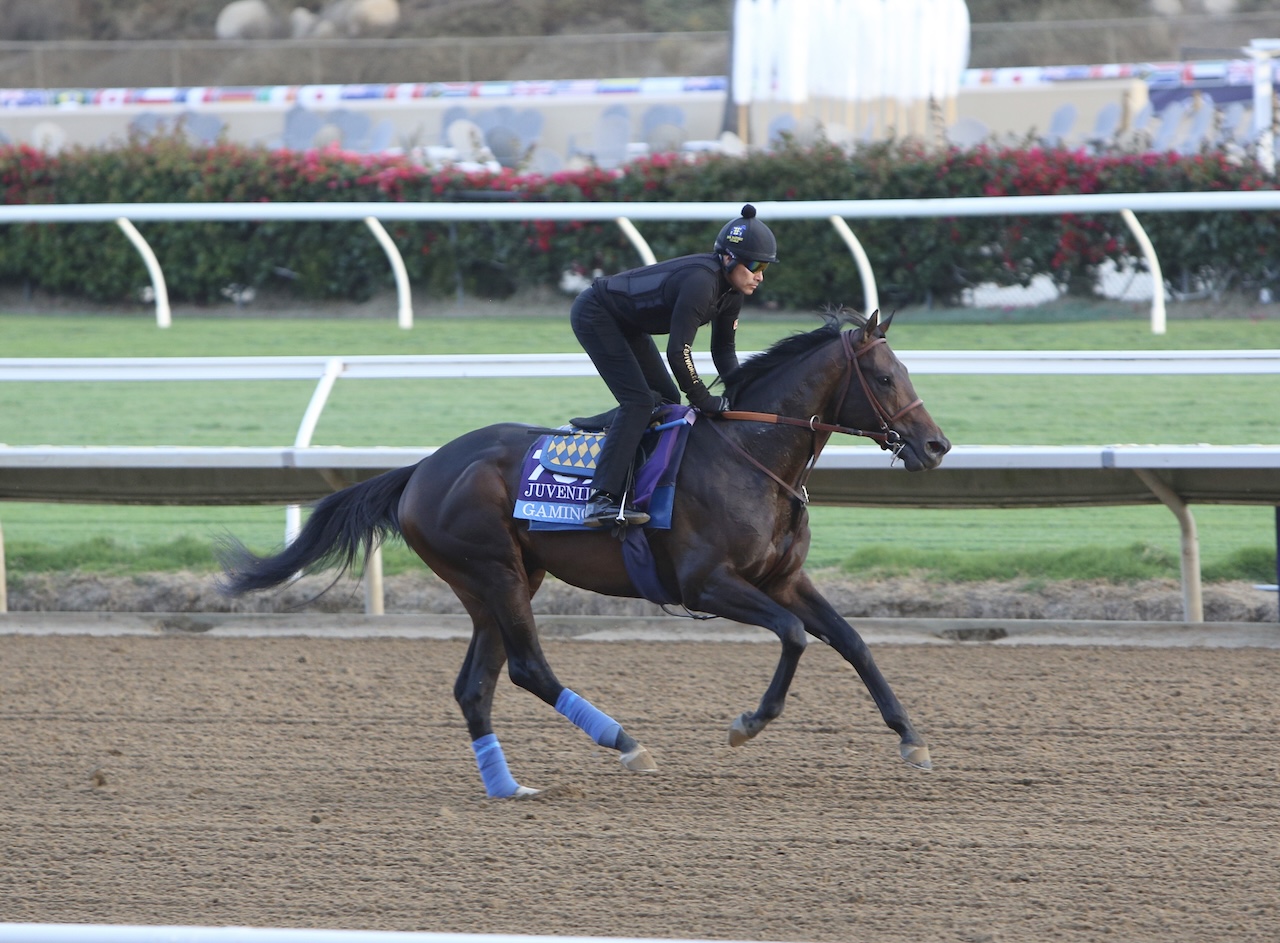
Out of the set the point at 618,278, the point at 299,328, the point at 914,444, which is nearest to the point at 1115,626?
the point at 914,444

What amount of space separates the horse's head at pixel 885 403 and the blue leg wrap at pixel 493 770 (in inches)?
53.3

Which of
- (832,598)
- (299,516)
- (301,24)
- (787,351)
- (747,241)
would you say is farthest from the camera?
(301,24)

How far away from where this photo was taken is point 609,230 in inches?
412

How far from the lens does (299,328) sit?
10.5 m

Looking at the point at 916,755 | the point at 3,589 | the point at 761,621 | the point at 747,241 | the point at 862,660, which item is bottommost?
the point at 3,589

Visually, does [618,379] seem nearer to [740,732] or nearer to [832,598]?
[740,732]

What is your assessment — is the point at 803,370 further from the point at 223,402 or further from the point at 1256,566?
the point at 223,402

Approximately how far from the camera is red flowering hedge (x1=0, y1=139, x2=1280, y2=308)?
350 inches

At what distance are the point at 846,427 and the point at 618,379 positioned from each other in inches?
26.3

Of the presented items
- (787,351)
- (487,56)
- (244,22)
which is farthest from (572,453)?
(244,22)

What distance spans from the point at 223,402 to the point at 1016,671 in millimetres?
4411

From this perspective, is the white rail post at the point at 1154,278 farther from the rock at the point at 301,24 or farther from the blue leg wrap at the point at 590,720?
the rock at the point at 301,24

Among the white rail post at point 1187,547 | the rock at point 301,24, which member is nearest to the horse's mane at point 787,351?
the white rail post at point 1187,547

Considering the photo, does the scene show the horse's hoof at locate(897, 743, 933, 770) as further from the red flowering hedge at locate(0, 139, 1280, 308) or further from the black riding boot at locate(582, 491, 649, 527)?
the red flowering hedge at locate(0, 139, 1280, 308)
